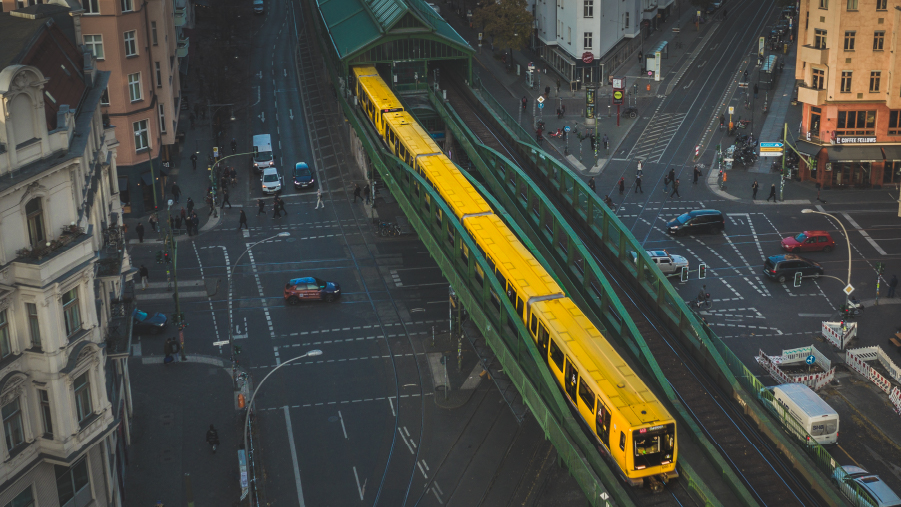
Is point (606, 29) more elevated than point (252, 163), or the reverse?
point (606, 29)

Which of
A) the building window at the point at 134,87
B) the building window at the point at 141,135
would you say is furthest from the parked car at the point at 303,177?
the building window at the point at 134,87

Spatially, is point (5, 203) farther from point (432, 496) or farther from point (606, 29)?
point (606, 29)

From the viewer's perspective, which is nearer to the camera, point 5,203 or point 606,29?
point 5,203

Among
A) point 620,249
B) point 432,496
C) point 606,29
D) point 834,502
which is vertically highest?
point 606,29

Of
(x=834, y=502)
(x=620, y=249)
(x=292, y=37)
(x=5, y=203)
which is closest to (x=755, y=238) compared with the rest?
(x=620, y=249)

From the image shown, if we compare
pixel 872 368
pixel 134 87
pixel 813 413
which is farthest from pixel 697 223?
pixel 134 87

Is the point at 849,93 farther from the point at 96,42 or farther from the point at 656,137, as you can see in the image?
the point at 96,42

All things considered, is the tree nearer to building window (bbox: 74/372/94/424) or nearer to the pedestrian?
the pedestrian

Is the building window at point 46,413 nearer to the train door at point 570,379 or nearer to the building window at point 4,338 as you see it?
the building window at point 4,338
